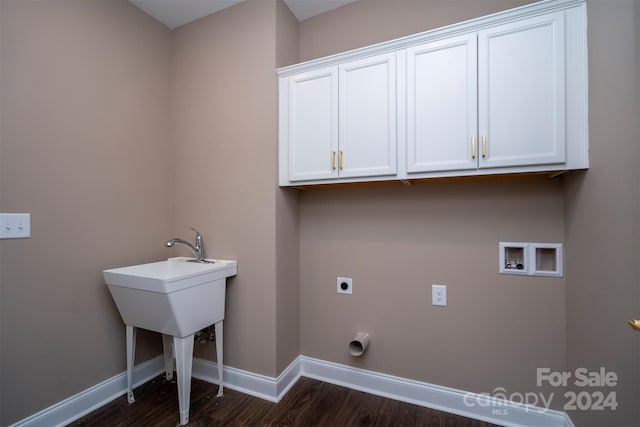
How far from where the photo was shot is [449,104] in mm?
1448

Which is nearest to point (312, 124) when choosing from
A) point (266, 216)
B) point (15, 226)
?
point (266, 216)

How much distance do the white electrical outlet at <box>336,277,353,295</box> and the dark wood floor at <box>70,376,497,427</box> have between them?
650mm

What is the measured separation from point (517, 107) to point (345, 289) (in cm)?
143

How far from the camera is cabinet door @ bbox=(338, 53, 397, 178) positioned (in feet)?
5.15

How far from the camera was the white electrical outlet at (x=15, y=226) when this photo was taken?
1366mm

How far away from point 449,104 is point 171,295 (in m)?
1.76

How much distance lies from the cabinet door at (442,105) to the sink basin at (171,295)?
1.36 metres

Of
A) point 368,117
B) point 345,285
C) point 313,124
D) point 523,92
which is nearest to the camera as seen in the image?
point 523,92

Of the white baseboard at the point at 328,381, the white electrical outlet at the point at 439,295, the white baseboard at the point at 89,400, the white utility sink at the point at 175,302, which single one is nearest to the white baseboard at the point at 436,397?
the white baseboard at the point at 328,381

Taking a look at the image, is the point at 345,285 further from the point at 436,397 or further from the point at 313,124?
the point at 313,124

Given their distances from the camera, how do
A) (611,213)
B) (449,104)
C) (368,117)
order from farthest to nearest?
(368,117)
(449,104)
(611,213)

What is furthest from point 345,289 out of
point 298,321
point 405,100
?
point 405,100

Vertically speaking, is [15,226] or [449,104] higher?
[449,104]

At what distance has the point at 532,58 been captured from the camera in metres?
1.30
